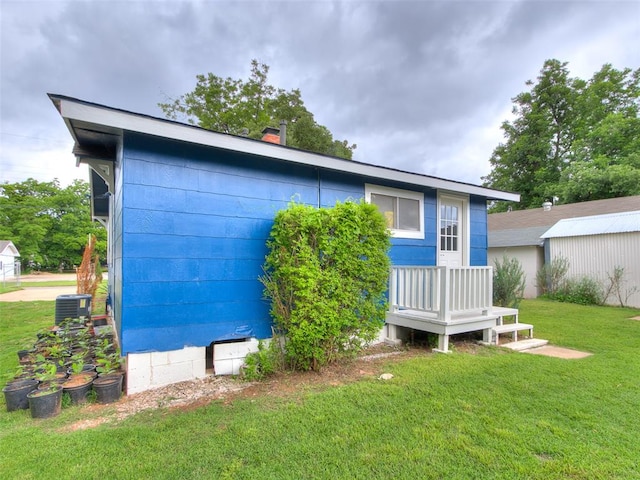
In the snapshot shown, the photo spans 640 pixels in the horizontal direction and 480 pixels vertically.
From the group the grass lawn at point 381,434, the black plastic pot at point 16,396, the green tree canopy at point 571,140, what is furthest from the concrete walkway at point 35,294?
the green tree canopy at point 571,140

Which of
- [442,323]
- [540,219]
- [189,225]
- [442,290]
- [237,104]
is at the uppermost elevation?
[237,104]

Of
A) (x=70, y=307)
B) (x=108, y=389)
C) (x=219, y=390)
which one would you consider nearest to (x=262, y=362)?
(x=219, y=390)

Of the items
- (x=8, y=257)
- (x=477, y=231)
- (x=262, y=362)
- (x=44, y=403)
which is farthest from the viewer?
(x=8, y=257)

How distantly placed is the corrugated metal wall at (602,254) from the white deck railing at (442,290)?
8.14 metres

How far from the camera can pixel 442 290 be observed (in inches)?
179

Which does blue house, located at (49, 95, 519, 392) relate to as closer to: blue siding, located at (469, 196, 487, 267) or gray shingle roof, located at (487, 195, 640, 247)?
blue siding, located at (469, 196, 487, 267)

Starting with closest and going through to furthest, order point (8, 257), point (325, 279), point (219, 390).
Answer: point (219, 390)
point (325, 279)
point (8, 257)

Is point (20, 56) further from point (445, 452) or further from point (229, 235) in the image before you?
point (445, 452)

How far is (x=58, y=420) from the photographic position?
8.64ft

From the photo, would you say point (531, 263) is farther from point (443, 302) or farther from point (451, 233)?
point (443, 302)

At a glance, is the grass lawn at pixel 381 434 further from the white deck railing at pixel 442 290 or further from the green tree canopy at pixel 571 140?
the green tree canopy at pixel 571 140

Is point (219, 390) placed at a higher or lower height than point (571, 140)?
lower

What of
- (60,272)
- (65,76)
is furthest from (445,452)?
(60,272)

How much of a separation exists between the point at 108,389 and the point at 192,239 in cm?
166
